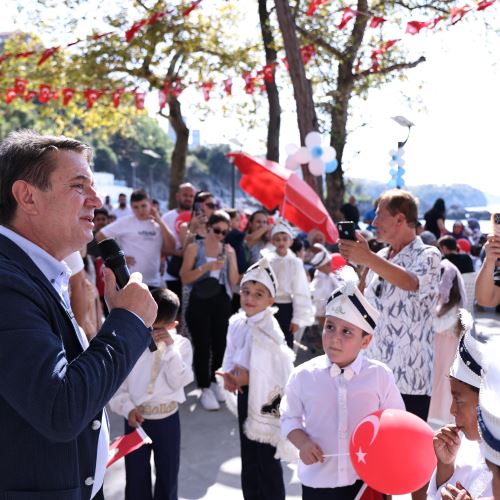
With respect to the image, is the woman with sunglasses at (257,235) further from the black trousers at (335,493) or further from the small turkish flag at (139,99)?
the small turkish flag at (139,99)

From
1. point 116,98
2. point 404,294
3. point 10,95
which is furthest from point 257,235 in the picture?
point 10,95

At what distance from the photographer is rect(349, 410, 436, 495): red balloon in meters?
2.41

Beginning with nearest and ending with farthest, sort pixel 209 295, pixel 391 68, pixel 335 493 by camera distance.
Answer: pixel 335 493 → pixel 209 295 → pixel 391 68

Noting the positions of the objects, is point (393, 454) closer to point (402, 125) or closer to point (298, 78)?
point (402, 125)

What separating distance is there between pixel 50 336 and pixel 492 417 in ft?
3.26

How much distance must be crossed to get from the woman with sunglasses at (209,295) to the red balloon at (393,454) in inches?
138

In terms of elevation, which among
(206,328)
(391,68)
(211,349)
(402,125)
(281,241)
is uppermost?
(391,68)

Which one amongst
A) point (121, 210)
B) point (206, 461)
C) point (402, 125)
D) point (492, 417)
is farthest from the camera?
point (121, 210)

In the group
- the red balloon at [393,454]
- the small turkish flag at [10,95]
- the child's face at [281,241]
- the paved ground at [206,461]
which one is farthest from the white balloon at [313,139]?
the small turkish flag at [10,95]

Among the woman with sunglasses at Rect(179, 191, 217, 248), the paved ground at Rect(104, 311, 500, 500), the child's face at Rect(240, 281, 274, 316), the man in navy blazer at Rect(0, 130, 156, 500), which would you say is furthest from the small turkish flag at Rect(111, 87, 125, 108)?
the man in navy blazer at Rect(0, 130, 156, 500)

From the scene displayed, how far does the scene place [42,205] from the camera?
1625 millimetres

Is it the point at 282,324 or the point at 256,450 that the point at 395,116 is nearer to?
the point at 282,324

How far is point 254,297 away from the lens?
12.8ft

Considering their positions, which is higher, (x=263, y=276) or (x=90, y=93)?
(x=90, y=93)
